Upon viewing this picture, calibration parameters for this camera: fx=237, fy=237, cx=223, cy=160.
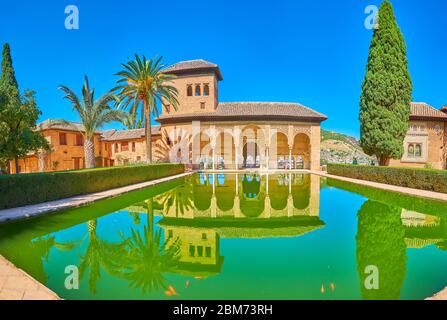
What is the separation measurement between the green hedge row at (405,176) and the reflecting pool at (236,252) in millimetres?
4752

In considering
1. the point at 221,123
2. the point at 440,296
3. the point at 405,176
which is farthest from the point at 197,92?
the point at 440,296

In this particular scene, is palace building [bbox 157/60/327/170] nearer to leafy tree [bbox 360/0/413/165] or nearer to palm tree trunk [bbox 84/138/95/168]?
leafy tree [bbox 360/0/413/165]

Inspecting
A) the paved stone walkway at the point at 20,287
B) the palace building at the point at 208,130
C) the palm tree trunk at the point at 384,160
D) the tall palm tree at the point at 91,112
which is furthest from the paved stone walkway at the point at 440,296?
the palace building at the point at 208,130

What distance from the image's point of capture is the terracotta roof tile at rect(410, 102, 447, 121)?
2583 cm

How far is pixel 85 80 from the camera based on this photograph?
1581 cm

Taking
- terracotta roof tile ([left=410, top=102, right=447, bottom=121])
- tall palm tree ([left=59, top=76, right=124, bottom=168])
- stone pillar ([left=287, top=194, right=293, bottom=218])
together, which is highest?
terracotta roof tile ([left=410, top=102, right=447, bottom=121])

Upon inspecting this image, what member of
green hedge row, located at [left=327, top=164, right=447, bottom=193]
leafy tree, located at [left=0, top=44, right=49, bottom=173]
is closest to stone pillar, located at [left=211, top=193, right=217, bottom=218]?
leafy tree, located at [left=0, top=44, right=49, bottom=173]

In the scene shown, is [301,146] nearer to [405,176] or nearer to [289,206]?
[405,176]

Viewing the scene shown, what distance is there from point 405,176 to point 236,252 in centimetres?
1349

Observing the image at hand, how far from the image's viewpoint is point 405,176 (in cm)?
1337

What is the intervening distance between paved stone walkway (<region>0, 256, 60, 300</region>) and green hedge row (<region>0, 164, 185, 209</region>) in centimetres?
560

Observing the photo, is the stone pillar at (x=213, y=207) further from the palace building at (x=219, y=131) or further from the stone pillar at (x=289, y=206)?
the palace building at (x=219, y=131)

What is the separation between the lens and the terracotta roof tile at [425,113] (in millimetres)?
25828

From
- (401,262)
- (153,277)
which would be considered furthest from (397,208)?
(153,277)
